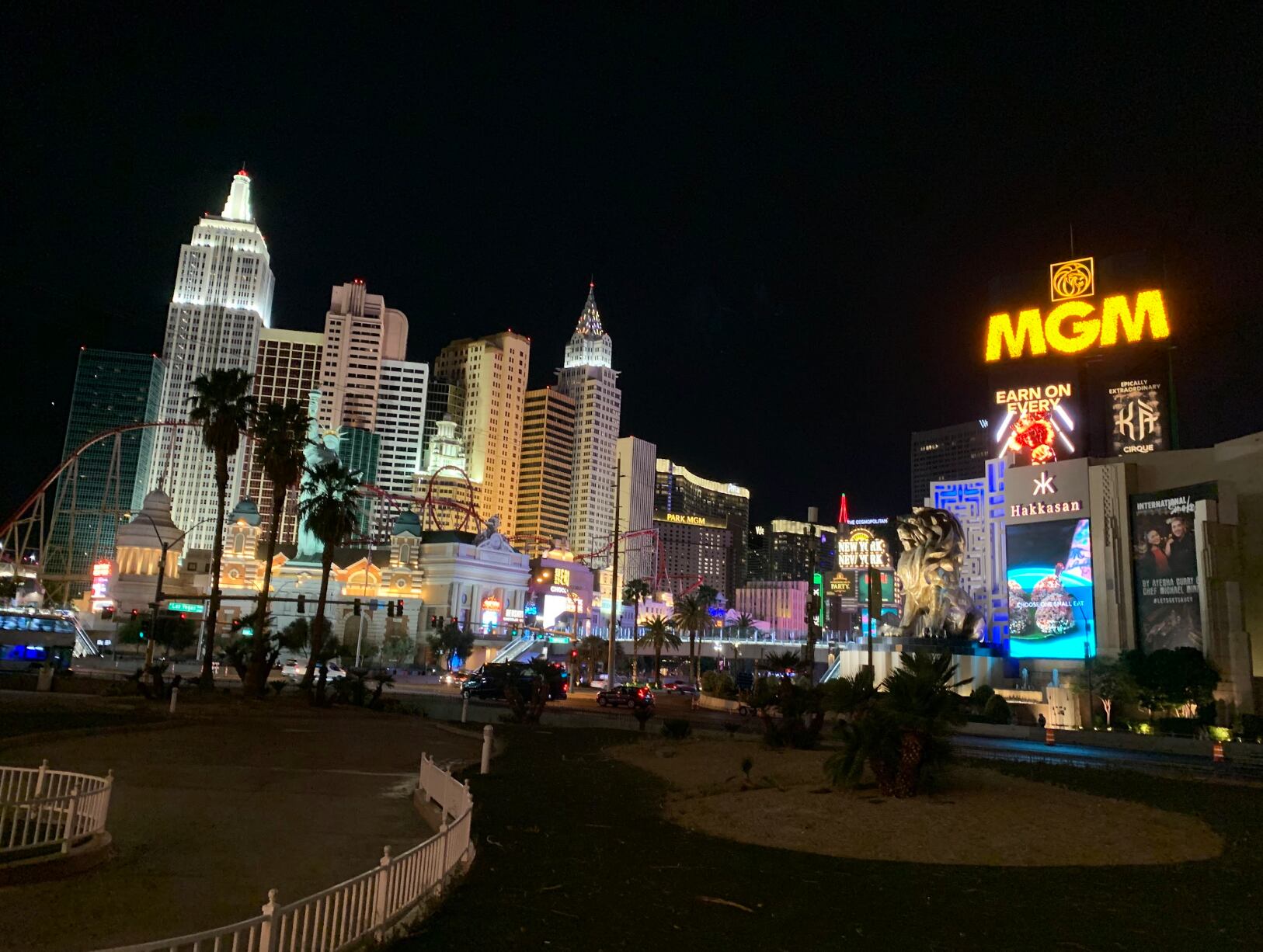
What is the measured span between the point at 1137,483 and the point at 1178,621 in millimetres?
10733

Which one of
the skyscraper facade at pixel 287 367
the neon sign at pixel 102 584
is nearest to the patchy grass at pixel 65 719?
the neon sign at pixel 102 584

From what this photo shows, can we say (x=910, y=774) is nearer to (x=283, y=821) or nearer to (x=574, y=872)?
(x=574, y=872)

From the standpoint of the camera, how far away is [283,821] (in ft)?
43.9

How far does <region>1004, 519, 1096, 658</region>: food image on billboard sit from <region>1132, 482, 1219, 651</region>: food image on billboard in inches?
143

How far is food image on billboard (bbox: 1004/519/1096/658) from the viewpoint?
198 ft

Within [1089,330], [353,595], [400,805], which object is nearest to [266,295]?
[353,595]

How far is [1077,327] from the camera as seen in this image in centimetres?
7094

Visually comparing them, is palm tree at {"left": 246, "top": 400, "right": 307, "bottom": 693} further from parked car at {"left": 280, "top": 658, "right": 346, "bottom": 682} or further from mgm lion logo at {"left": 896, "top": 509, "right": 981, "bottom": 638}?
mgm lion logo at {"left": 896, "top": 509, "right": 981, "bottom": 638}

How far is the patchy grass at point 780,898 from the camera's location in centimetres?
895

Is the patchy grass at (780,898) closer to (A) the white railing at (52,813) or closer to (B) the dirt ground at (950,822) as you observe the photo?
(B) the dirt ground at (950,822)

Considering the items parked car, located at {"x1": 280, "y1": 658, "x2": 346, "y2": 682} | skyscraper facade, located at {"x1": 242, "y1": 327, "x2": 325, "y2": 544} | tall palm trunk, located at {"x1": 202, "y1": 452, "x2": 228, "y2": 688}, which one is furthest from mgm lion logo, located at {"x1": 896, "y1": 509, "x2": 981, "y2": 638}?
skyscraper facade, located at {"x1": 242, "y1": 327, "x2": 325, "y2": 544}

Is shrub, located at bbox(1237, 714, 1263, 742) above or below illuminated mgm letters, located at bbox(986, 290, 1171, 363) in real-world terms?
below

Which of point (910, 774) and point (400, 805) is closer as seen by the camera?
point (400, 805)

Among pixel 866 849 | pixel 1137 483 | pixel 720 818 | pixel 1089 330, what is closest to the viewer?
pixel 866 849
